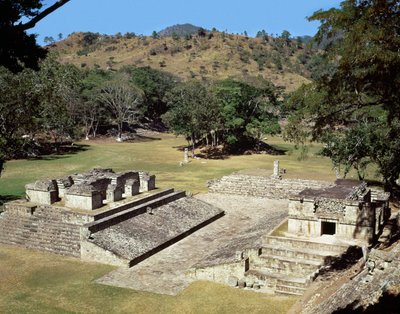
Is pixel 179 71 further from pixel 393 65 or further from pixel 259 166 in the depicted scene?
pixel 393 65

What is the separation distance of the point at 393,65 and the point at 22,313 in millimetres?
14459

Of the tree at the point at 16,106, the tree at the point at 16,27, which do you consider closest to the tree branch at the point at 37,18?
the tree at the point at 16,27

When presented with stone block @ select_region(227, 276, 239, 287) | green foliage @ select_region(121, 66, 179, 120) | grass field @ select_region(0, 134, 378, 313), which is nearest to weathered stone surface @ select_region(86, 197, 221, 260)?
grass field @ select_region(0, 134, 378, 313)

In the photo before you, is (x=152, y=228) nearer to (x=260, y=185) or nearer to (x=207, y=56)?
(x=260, y=185)

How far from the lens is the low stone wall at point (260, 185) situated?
34.4 meters

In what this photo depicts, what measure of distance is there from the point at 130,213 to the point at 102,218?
1.61m

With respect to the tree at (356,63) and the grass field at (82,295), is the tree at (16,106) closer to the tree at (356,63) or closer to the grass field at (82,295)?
the grass field at (82,295)

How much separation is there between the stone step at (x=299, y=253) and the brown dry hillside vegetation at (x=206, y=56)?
82345mm

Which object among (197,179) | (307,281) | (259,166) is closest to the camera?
(307,281)

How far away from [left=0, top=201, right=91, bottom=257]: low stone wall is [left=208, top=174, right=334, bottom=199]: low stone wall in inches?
581

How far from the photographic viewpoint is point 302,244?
19.7m

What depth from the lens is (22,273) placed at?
19.4m

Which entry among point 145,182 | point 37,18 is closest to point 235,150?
point 145,182

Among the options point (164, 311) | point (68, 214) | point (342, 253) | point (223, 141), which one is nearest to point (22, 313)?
point (164, 311)
